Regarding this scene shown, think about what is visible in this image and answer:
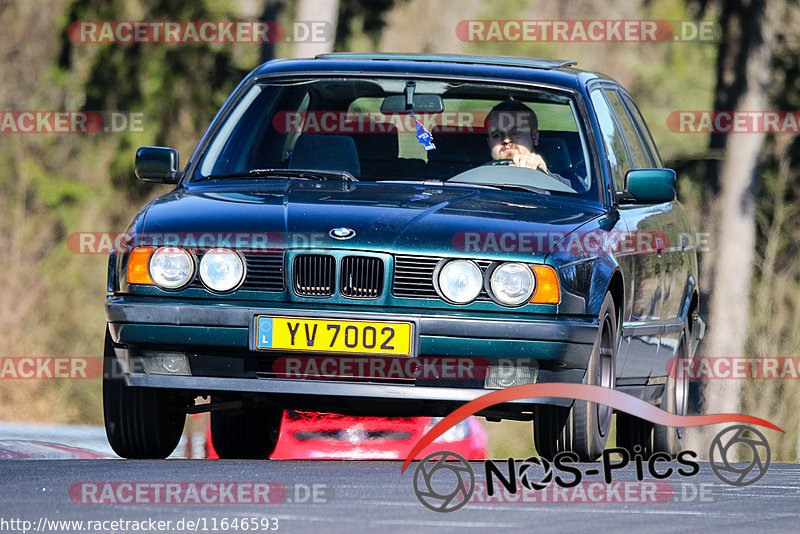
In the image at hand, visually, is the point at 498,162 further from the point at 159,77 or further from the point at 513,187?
the point at 159,77

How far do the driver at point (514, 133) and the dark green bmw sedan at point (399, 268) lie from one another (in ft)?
0.04

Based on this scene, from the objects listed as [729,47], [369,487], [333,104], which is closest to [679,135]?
[729,47]

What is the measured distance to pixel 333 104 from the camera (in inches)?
352

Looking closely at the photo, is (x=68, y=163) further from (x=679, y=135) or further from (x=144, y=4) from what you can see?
(x=679, y=135)

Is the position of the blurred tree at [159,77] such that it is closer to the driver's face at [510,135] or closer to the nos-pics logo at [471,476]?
the driver's face at [510,135]

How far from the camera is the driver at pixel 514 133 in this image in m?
8.39

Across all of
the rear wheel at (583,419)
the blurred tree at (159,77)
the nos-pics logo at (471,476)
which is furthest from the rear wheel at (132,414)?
the blurred tree at (159,77)

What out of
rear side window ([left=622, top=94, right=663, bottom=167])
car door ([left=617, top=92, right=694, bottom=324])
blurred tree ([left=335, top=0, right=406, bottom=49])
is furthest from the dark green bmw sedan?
blurred tree ([left=335, top=0, right=406, bottom=49])

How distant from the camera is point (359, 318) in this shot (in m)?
6.81

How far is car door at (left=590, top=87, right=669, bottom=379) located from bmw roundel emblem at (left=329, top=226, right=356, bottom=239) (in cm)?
138

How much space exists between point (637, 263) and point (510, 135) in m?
0.93

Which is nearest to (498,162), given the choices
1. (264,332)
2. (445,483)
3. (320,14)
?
(264,332)

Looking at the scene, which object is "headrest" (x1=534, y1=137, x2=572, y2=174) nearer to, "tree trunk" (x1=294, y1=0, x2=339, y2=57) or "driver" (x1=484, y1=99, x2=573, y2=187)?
"driver" (x1=484, y1=99, x2=573, y2=187)

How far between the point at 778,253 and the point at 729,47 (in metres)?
3.23
